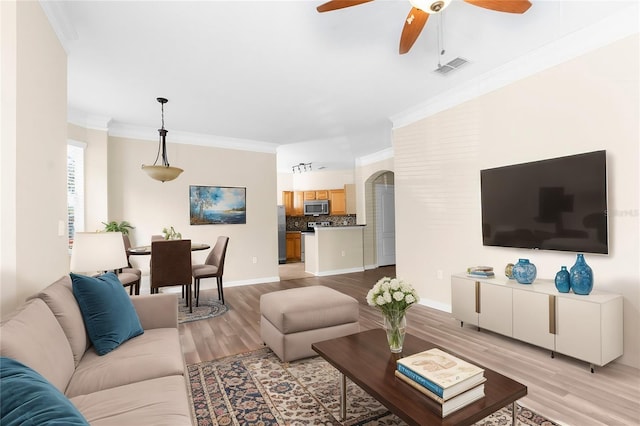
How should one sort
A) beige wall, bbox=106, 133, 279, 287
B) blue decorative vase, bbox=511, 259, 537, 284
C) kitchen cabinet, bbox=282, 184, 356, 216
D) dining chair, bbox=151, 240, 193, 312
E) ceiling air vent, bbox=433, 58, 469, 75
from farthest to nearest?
kitchen cabinet, bbox=282, 184, 356, 216 < beige wall, bbox=106, 133, 279, 287 < dining chair, bbox=151, 240, 193, 312 < ceiling air vent, bbox=433, 58, 469, 75 < blue decorative vase, bbox=511, 259, 537, 284

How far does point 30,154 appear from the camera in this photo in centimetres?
191

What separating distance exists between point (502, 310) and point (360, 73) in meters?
2.75

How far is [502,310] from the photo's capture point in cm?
299

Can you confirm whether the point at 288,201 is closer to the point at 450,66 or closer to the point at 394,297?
the point at 450,66

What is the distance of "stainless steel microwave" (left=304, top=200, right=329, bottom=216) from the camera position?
9227 millimetres

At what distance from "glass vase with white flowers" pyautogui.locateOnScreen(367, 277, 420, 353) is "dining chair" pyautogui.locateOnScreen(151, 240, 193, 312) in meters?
2.91

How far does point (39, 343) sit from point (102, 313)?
0.60 m

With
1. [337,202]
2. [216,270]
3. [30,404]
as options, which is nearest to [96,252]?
[30,404]

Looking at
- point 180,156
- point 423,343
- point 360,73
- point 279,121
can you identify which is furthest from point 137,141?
point 423,343

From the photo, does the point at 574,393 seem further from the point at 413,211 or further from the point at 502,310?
the point at 413,211

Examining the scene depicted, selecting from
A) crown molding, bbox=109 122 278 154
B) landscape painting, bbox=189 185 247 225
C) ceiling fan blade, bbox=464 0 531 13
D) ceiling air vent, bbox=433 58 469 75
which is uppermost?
ceiling air vent, bbox=433 58 469 75

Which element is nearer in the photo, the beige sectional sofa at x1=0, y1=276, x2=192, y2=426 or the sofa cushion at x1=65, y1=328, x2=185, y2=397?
the beige sectional sofa at x1=0, y1=276, x2=192, y2=426

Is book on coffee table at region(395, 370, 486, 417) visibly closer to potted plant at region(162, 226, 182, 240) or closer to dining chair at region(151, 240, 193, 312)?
dining chair at region(151, 240, 193, 312)

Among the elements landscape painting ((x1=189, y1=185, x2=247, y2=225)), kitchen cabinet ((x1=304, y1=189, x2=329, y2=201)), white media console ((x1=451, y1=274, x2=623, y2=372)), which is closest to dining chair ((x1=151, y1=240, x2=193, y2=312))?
landscape painting ((x1=189, y1=185, x2=247, y2=225))
